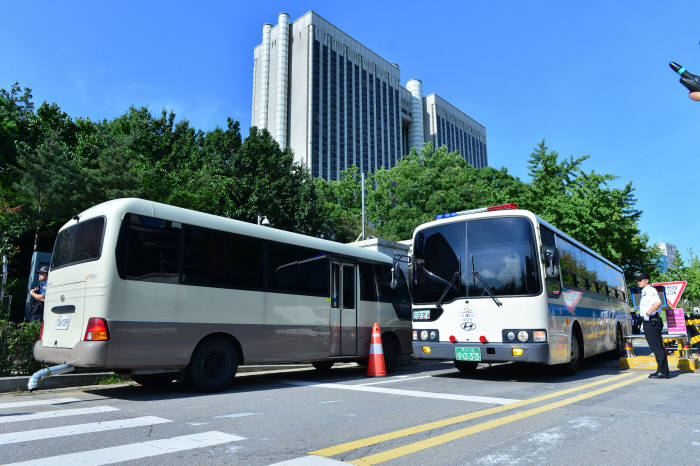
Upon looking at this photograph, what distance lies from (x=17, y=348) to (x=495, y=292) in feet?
26.9

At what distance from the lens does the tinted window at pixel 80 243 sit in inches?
273

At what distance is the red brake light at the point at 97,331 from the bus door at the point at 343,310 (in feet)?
15.2

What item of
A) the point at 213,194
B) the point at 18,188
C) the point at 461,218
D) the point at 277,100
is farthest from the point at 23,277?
the point at 277,100

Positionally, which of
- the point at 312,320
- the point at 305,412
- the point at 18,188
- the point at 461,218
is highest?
the point at 18,188

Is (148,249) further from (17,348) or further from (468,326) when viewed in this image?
(468,326)

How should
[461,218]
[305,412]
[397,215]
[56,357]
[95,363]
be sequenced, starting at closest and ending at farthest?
[305,412], [95,363], [56,357], [461,218], [397,215]

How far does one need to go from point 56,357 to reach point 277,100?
9261cm

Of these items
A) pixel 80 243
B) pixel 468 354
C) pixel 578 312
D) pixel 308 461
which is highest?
pixel 80 243

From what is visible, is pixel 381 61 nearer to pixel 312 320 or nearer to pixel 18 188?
pixel 18 188

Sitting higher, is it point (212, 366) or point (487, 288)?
point (487, 288)

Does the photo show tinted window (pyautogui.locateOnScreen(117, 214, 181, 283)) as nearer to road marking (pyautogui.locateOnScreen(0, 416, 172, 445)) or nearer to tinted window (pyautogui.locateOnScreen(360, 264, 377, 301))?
road marking (pyautogui.locateOnScreen(0, 416, 172, 445))

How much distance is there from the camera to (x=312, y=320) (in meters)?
9.55

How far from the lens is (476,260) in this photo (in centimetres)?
890

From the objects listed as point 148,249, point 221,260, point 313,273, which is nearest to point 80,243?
point 148,249
